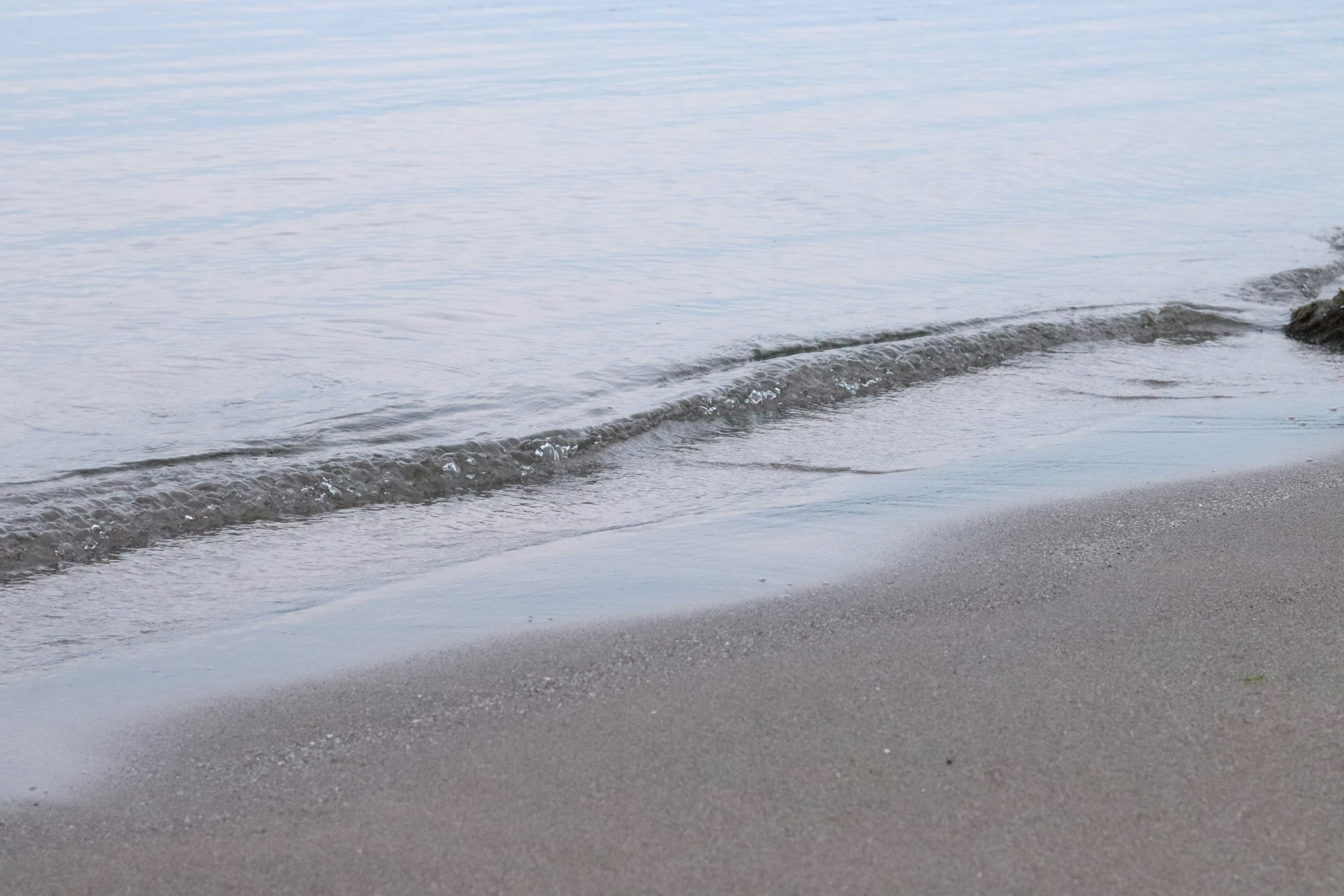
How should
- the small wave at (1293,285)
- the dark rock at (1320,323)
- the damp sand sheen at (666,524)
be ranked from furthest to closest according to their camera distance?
the small wave at (1293,285) → the dark rock at (1320,323) → the damp sand sheen at (666,524)

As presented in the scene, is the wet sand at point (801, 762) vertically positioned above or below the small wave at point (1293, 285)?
below

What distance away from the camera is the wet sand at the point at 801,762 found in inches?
120

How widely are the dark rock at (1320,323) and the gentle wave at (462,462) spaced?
1.36 feet

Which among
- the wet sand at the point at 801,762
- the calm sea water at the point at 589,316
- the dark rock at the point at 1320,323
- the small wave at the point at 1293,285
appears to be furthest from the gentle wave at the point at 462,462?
the wet sand at the point at 801,762

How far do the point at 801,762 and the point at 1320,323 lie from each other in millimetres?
7305

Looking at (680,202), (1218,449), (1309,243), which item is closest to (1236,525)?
(1218,449)

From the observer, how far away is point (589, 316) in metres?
10.1

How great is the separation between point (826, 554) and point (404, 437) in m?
2.84

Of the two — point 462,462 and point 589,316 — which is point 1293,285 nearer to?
point 589,316

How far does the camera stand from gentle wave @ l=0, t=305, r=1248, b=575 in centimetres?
602

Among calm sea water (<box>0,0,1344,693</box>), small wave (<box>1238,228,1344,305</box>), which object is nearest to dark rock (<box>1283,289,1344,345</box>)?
calm sea water (<box>0,0,1344,693</box>)

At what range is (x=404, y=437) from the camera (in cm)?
728

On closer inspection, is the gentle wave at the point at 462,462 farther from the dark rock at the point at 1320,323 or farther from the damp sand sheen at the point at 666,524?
the dark rock at the point at 1320,323

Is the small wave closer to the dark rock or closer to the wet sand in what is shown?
the dark rock
